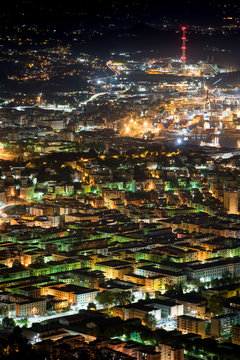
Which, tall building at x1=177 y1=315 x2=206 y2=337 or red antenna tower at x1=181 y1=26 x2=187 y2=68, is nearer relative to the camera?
tall building at x1=177 y1=315 x2=206 y2=337

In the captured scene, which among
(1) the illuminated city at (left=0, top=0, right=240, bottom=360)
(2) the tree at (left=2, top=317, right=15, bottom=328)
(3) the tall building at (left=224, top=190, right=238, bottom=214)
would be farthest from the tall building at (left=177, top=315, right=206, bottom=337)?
(3) the tall building at (left=224, top=190, right=238, bottom=214)

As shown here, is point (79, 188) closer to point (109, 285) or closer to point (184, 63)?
point (109, 285)

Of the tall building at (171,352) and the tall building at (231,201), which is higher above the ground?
the tall building at (231,201)

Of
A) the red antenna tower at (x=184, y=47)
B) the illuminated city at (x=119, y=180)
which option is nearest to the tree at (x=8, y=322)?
the illuminated city at (x=119, y=180)

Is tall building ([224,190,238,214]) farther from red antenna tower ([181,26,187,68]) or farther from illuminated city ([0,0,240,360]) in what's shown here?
red antenna tower ([181,26,187,68])

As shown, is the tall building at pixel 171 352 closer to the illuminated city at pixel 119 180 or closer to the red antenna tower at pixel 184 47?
the illuminated city at pixel 119 180
